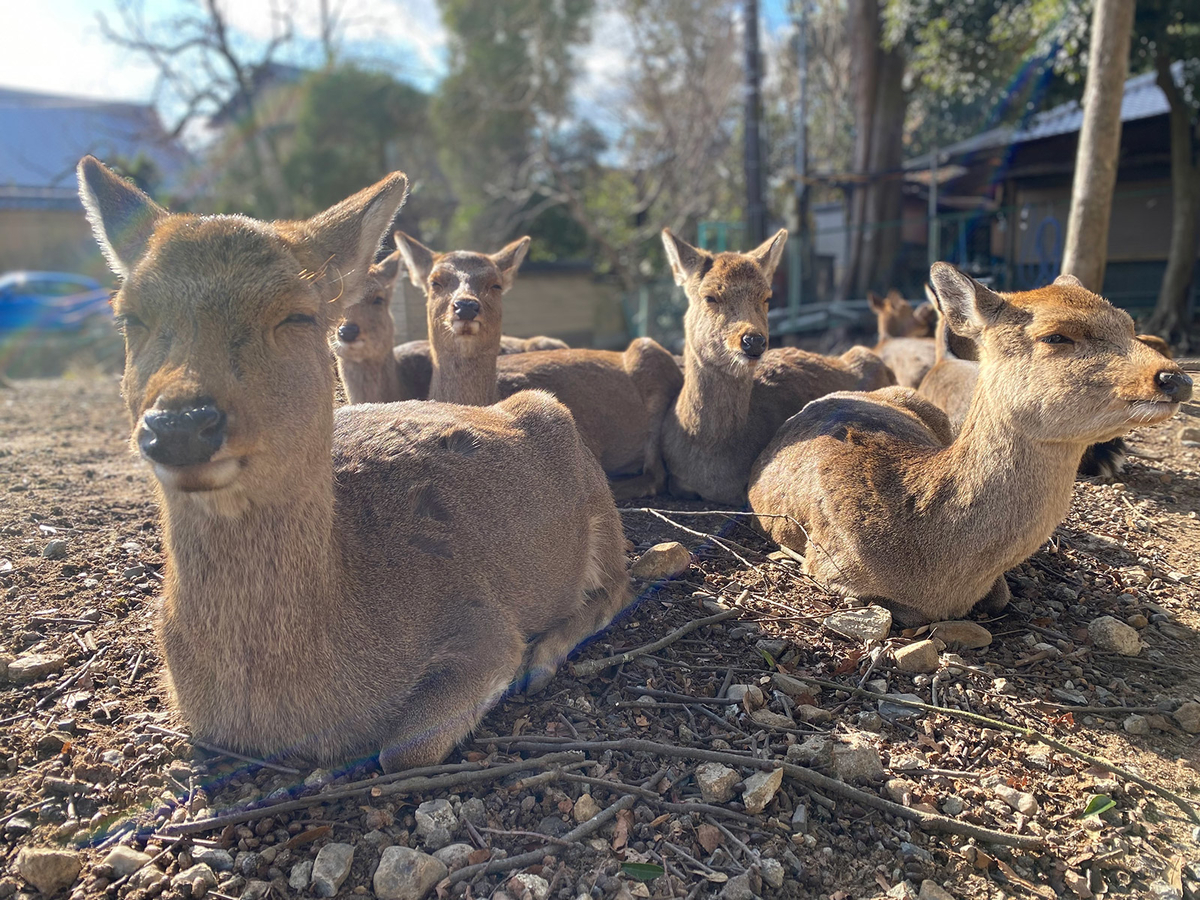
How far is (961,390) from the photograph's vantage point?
22.9 feet

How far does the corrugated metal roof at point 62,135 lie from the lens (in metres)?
31.2

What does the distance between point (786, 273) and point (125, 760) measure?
19222mm

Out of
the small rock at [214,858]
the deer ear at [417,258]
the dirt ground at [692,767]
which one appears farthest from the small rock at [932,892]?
the deer ear at [417,258]

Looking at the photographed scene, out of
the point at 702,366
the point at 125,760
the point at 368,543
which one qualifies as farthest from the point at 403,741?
the point at 702,366

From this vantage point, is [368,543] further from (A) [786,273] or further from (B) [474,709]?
(A) [786,273]

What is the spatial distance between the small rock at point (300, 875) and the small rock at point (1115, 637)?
381cm

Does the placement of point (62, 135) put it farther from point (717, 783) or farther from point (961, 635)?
point (717, 783)

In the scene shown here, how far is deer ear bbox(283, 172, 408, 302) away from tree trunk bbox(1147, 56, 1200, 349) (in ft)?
44.2

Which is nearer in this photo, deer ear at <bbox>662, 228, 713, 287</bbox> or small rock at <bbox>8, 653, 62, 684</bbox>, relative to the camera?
small rock at <bbox>8, 653, 62, 684</bbox>

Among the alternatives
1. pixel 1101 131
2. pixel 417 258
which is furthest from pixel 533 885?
pixel 1101 131

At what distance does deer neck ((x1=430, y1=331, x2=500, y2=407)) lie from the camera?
6.50 metres

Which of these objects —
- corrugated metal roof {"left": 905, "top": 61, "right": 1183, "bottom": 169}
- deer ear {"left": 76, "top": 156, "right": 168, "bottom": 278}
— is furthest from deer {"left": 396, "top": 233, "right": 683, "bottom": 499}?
corrugated metal roof {"left": 905, "top": 61, "right": 1183, "bottom": 169}

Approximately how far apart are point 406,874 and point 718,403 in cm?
462

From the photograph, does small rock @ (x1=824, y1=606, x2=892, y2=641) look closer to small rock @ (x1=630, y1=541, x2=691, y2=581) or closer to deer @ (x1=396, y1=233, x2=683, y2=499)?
small rock @ (x1=630, y1=541, x2=691, y2=581)
